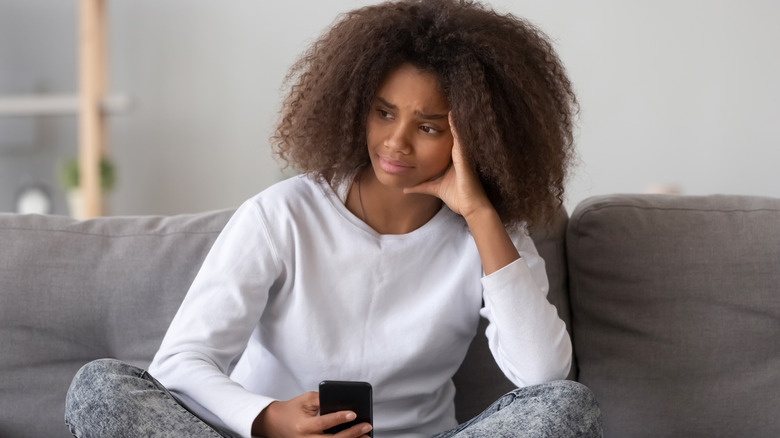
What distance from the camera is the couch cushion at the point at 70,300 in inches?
56.5

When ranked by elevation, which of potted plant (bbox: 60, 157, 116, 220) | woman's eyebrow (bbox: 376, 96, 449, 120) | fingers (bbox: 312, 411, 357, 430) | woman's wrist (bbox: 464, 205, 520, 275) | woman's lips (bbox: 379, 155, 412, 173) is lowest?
potted plant (bbox: 60, 157, 116, 220)

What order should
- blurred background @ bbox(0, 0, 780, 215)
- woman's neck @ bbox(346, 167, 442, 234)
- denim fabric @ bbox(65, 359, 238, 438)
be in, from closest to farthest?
denim fabric @ bbox(65, 359, 238, 438) → woman's neck @ bbox(346, 167, 442, 234) → blurred background @ bbox(0, 0, 780, 215)

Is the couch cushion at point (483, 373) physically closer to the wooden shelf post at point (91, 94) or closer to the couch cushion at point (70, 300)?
the couch cushion at point (70, 300)

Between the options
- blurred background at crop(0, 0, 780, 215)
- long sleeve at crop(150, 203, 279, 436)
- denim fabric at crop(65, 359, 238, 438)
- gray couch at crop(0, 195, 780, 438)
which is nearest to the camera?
denim fabric at crop(65, 359, 238, 438)

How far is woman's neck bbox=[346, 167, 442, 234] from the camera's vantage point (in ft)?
4.41

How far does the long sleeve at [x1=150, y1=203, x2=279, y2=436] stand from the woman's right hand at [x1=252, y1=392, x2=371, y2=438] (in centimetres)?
2

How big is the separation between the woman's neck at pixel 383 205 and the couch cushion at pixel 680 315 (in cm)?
36

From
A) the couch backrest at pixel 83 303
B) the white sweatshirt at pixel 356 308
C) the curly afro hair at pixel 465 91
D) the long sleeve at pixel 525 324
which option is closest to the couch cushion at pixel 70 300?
the couch backrest at pixel 83 303

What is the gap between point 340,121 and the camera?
130 cm

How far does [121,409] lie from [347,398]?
28cm

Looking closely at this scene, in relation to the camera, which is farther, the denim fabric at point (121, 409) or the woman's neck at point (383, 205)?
the woman's neck at point (383, 205)

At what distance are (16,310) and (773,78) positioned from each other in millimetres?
2486

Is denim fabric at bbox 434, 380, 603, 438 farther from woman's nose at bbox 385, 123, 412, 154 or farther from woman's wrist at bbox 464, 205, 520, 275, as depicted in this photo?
woman's nose at bbox 385, 123, 412, 154

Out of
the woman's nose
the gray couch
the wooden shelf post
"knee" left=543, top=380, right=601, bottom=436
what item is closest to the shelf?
the wooden shelf post
